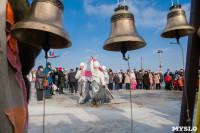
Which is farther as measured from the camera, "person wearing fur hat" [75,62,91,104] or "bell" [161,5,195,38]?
"person wearing fur hat" [75,62,91,104]

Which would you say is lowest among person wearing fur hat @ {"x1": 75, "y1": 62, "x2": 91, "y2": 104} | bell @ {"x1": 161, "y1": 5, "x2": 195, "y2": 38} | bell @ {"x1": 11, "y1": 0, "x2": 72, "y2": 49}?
person wearing fur hat @ {"x1": 75, "y1": 62, "x2": 91, "y2": 104}

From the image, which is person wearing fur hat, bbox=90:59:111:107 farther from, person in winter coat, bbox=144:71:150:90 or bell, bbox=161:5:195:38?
person in winter coat, bbox=144:71:150:90

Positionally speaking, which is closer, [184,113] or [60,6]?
[60,6]

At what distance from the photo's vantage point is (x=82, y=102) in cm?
738

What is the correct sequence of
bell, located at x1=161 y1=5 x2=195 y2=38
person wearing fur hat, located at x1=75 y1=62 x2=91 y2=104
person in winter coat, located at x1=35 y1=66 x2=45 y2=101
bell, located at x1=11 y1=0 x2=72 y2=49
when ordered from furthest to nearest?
person in winter coat, located at x1=35 y1=66 x2=45 y2=101
person wearing fur hat, located at x1=75 y1=62 x2=91 y2=104
bell, located at x1=161 y1=5 x2=195 y2=38
bell, located at x1=11 y1=0 x2=72 y2=49

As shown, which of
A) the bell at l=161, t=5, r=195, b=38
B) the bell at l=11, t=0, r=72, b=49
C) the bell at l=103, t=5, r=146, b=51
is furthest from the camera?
the bell at l=161, t=5, r=195, b=38

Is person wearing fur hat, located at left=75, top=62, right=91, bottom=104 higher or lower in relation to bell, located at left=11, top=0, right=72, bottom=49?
lower

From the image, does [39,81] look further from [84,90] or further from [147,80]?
[147,80]

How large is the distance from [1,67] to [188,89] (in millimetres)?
2702

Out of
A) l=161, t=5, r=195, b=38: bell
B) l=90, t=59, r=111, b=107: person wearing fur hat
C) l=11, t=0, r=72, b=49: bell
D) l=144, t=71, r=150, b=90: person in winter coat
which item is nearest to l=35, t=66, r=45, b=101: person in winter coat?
l=90, t=59, r=111, b=107: person wearing fur hat

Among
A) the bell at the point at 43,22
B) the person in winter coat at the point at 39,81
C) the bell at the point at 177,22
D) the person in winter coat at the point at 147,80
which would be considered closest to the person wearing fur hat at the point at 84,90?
the person in winter coat at the point at 39,81

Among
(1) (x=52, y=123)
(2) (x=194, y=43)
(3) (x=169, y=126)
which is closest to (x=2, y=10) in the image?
(2) (x=194, y=43)

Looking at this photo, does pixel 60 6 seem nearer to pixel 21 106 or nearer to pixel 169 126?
pixel 21 106

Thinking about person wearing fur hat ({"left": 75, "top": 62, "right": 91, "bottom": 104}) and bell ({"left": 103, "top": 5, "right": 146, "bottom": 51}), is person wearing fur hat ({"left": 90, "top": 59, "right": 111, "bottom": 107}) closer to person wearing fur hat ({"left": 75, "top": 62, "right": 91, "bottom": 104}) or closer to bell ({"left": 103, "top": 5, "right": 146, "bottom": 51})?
person wearing fur hat ({"left": 75, "top": 62, "right": 91, "bottom": 104})
